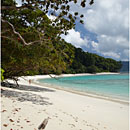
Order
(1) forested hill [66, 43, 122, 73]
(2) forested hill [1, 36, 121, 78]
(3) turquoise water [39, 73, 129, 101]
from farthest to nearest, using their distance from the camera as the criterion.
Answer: (1) forested hill [66, 43, 122, 73] → (3) turquoise water [39, 73, 129, 101] → (2) forested hill [1, 36, 121, 78]

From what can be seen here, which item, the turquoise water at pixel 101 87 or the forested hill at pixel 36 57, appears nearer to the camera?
the forested hill at pixel 36 57

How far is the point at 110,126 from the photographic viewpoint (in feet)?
18.4

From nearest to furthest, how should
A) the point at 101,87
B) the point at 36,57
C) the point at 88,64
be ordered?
the point at 36,57, the point at 101,87, the point at 88,64

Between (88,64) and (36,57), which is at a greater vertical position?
(88,64)

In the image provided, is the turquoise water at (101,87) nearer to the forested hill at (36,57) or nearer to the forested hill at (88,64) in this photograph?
the forested hill at (36,57)

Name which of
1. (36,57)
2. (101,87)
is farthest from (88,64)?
(36,57)

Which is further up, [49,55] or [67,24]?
[67,24]

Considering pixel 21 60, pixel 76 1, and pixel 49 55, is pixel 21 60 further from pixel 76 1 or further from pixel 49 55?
pixel 76 1

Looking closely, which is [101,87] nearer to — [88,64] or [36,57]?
[36,57]

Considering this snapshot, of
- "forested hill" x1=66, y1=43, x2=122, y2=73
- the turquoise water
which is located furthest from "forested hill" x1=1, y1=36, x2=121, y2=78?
"forested hill" x1=66, y1=43, x2=122, y2=73

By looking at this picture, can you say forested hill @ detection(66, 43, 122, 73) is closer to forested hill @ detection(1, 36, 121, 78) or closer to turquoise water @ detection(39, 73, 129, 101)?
turquoise water @ detection(39, 73, 129, 101)

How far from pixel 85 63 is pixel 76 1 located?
8576 centimetres

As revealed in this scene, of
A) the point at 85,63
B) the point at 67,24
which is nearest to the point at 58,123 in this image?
the point at 67,24

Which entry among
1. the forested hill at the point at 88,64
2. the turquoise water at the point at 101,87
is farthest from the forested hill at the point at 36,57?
the forested hill at the point at 88,64
